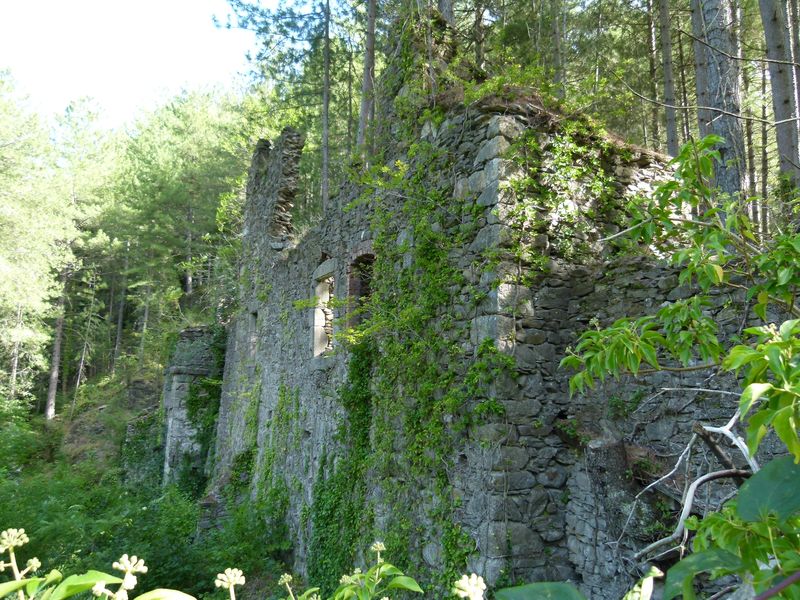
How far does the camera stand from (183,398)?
43.9 feet

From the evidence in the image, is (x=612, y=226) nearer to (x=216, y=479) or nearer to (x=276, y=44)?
(x=216, y=479)

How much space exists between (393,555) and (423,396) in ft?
4.89

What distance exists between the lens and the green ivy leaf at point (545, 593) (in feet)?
2.95

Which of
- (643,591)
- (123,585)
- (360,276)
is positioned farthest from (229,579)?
(360,276)

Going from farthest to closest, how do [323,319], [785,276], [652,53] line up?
[652,53] → [323,319] → [785,276]

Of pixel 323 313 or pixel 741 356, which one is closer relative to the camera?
pixel 741 356

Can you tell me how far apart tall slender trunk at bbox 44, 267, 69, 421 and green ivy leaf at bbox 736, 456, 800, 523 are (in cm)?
2708

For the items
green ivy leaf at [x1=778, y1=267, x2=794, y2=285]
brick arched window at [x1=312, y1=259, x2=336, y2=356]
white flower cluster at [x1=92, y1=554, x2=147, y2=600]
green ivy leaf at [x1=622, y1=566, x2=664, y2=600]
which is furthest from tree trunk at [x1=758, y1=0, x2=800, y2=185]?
white flower cluster at [x1=92, y1=554, x2=147, y2=600]

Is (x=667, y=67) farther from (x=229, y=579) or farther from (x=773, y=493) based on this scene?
(x=229, y=579)

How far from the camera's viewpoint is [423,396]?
4938mm

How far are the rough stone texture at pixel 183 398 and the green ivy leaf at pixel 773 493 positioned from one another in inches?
534

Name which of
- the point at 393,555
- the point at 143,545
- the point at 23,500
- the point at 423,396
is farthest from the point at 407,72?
the point at 23,500

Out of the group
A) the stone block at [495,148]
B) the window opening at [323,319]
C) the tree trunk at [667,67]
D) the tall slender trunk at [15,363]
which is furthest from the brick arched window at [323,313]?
the tall slender trunk at [15,363]

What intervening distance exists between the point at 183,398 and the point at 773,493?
13909 mm
